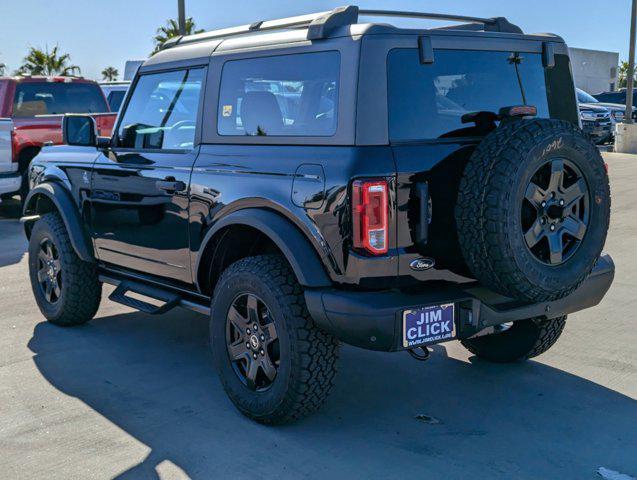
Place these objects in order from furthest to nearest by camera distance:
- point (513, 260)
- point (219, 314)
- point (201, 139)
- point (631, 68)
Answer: point (631, 68) → point (201, 139) → point (219, 314) → point (513, 260)

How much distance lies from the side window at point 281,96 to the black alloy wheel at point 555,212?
959 mm

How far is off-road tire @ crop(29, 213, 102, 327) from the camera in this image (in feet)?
18.5

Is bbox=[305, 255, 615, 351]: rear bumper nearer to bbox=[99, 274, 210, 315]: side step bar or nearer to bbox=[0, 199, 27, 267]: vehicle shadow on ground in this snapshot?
bbox=[99, 274, 210, 315]: side step bar

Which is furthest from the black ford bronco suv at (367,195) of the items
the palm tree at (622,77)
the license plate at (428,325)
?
the palm tree at (622,77)

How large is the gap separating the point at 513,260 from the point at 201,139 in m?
1.93

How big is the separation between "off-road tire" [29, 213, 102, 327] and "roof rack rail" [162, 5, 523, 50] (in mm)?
1637

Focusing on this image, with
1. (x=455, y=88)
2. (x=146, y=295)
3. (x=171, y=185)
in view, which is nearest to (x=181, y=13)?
(x=146, y=295)

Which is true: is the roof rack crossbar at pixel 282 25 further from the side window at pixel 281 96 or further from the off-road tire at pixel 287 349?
the off-road tire at pixel 287 349

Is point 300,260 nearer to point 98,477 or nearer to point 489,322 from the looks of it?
point 489,322

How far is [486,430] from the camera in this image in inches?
156

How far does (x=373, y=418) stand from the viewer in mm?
4148

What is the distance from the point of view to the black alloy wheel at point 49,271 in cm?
584

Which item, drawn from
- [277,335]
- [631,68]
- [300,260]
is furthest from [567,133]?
[631,68]

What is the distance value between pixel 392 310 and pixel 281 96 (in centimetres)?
132
